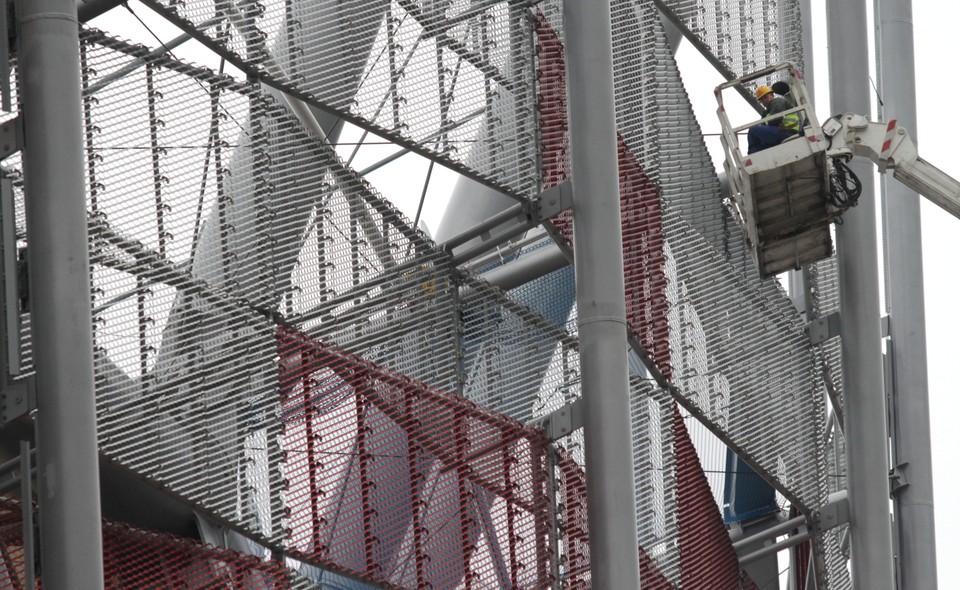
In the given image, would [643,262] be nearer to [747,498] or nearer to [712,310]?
[712,310]

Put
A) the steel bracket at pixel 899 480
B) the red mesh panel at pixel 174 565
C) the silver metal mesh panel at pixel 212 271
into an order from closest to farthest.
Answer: the silver metal mesh panel at pixel 212 271 → the red mesh panel at pixel 174 565 → the steel bracket at pixel 899 480

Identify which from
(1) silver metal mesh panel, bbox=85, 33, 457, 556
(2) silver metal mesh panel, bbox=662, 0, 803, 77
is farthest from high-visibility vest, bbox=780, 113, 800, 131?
(1) silver metal mesh panel, bbox=85, 33, 457, 556

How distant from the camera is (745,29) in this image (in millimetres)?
28719

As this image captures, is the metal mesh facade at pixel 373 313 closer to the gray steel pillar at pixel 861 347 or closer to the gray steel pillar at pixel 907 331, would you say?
the gray steel pillar at pixel 861 347

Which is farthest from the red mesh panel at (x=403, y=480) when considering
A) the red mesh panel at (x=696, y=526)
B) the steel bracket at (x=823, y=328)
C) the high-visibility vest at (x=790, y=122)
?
the steel bracket at (x=823, y=328)

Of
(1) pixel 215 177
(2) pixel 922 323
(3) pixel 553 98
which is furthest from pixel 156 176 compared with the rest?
(2) pixel 922 323

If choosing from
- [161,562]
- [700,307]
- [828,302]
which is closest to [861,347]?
[828,302]

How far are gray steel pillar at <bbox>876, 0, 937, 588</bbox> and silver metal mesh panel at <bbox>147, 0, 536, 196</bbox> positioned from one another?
42.4 feet

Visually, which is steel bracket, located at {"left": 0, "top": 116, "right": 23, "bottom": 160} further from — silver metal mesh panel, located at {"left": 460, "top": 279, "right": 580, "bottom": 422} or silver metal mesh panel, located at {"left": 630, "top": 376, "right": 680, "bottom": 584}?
silver metal mesh panel, located at {"left": 630, "top": 376, "right": 680, "bottom": 584}

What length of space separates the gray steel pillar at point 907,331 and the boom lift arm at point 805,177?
8030mm

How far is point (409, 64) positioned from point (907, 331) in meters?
15.1

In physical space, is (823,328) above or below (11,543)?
above

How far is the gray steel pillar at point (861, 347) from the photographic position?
26781 millimetres

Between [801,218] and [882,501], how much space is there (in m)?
4.67
